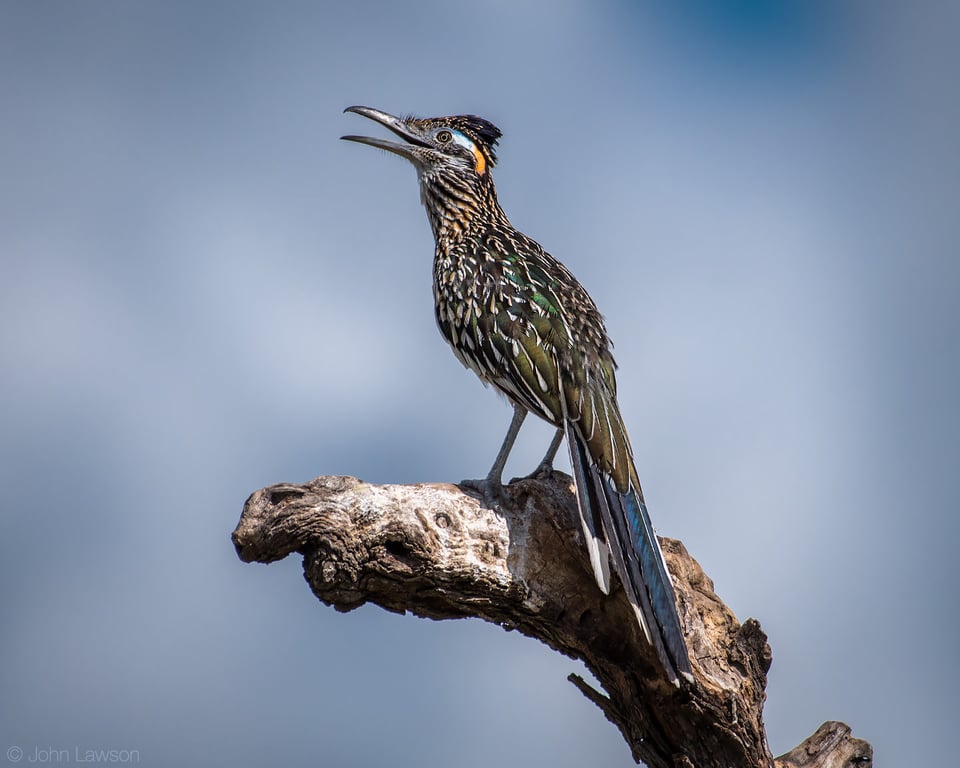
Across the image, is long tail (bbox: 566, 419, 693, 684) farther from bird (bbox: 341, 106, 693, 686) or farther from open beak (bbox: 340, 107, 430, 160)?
open beak (bbox: 340, 107, 430, 160)

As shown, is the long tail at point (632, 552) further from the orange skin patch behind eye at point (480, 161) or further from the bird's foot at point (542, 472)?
the orange skin patch behind eye at point (480, 161)

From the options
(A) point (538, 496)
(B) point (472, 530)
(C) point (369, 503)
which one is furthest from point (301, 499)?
(A) point (538, 496)

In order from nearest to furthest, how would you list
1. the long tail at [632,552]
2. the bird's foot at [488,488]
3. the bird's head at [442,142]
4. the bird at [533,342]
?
1. the long tail at [632,552]
2. the bird at [533,342]
3. the bird's foot at [488,488]
4. the bird's head at [442,142]

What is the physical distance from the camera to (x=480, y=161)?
8.32 metres

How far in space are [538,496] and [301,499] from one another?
141 cm

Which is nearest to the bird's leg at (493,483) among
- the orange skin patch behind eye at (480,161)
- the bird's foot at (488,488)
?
the bird's foot at (488,488)

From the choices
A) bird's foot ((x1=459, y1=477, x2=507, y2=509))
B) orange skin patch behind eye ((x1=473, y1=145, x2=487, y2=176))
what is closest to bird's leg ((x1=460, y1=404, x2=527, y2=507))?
bird's foot ((x1=459, y1=477, x2=507, y2=509))

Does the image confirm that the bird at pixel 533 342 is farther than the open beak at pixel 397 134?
No

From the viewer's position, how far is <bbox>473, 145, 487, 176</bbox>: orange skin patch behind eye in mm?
8281

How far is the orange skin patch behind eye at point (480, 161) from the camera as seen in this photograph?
828 centimetres

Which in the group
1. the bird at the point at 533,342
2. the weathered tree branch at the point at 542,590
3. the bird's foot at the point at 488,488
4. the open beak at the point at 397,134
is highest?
the open beak at the point at 397,134

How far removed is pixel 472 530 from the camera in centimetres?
558

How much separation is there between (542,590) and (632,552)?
0.54 metres

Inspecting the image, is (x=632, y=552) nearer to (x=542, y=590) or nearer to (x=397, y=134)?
(x=542, y=590)
